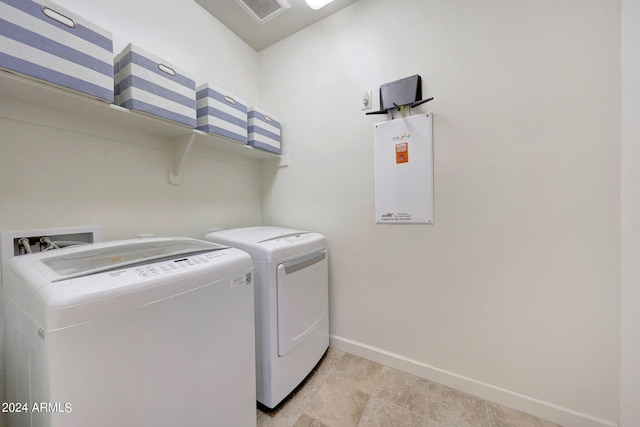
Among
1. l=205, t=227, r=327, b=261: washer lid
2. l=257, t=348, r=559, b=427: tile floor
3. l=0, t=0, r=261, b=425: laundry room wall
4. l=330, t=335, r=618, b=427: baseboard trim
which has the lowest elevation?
l=257, t=348, r=559, b=427: tile floor

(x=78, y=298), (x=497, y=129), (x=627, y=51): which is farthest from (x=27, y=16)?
(x=627, y=51)

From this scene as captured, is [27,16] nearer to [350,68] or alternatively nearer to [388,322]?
[350,68]

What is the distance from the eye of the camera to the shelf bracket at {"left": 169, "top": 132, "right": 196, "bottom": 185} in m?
1.32

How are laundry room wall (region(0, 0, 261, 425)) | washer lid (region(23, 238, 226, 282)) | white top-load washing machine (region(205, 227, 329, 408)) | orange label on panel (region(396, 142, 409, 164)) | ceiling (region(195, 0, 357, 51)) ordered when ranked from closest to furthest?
1. washer lid (region(23, 238, 226, 282))
2. laundry room wall (region(0, 0, 261, 425))
3. white top-load washing machine (region(205, 227, 329, 408))
4. orange label on panel (region(396, 142, 409, 164))
5. ceiling (region(195, 0, 357, 51))

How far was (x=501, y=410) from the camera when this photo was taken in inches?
46.3

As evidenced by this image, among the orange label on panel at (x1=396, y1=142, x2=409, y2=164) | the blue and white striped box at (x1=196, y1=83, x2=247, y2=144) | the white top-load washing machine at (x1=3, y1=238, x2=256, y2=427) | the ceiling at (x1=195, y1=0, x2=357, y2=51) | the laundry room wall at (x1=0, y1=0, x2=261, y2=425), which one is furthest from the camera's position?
the ceiling at (x1=195, y1=0, x2=357, y2=51)

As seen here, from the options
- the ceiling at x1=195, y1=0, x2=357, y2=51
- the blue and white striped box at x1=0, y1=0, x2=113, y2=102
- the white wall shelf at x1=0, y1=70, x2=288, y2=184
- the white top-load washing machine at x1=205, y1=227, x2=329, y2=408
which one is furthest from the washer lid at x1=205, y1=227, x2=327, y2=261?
the ceiling at x1=195, y1=0, x2=357, y2=51

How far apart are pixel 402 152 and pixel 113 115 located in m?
1.52

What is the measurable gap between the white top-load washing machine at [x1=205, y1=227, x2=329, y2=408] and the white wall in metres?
1.42

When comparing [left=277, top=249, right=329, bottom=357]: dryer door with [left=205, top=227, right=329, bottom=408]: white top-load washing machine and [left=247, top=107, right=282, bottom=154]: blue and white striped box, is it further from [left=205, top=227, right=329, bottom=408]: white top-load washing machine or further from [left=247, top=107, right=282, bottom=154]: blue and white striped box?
[left=247, top=107, right=282, bottom=154]: blue and white striped box

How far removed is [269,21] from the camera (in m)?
1.71

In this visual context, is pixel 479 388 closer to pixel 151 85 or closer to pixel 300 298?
pixel 300 298

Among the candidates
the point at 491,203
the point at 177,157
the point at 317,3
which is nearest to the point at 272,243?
the point at 177,157

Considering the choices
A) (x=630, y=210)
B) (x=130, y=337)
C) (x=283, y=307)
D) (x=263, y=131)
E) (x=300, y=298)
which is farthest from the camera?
(x=263, y=131)
